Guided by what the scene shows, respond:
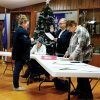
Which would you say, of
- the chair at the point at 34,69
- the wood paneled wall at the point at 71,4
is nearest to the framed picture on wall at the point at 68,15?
the wood paneled wall at the point at 71,4

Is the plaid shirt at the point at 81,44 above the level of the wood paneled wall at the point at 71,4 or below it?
below

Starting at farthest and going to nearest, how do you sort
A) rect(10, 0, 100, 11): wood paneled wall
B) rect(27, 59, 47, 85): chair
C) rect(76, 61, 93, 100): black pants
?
rect(10, 0, 100, 11): wood paneled wall
rect(27, 59, 47, 85): chair
rect(76, 61, 93, 100): black pants

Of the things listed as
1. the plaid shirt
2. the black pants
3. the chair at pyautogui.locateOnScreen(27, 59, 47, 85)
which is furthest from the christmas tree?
the black pants

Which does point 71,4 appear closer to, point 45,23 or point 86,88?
point 45,23

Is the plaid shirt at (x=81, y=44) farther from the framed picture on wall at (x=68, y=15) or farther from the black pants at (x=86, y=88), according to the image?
the framed picture on wall at (x=68, y=15)

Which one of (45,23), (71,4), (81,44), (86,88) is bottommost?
(86,88)

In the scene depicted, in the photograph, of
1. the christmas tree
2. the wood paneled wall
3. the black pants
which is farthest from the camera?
the wood paneled wall

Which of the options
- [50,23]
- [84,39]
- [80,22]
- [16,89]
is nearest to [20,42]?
[16,89]

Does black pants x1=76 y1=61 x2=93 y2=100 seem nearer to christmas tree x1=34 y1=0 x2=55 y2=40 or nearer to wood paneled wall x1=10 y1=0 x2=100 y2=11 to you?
christmas tree x1=34 y1=0 x2=55 y2=40

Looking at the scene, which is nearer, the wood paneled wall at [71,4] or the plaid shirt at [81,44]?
the plaid shirt at [81,44]

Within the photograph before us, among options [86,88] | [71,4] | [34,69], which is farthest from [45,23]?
[86,88]

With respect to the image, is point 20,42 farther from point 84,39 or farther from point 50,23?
point 50,23

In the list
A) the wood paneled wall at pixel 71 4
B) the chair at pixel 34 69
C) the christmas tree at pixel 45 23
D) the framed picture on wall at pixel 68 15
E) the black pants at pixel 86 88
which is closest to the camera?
the black pants at pixel 86 88

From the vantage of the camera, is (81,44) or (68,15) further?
(68,15)
